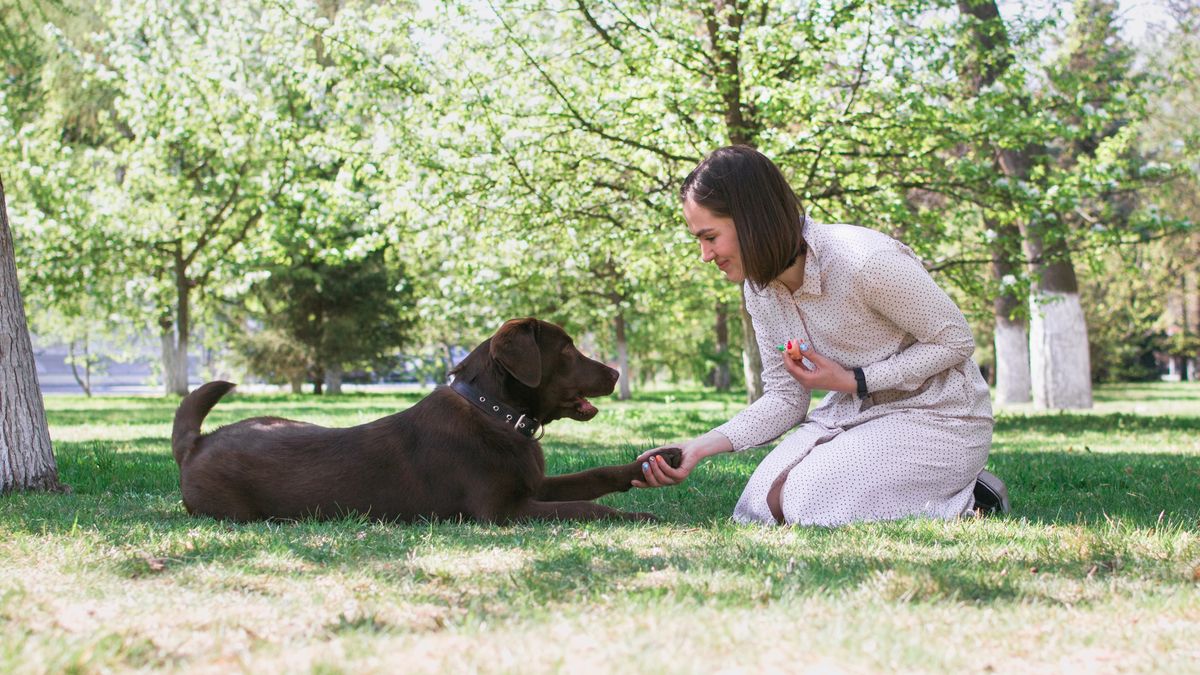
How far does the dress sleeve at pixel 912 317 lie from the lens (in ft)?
14.9

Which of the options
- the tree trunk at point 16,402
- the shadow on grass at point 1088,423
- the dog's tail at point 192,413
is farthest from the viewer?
the shadow on grass at point 1088,423

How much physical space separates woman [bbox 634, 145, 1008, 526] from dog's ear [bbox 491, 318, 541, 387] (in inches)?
25.3

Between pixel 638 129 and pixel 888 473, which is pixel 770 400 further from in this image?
pixel 638 129

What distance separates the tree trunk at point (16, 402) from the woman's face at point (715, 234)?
3753 mm

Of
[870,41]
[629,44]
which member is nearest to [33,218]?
[629,44]

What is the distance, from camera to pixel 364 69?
1172cm

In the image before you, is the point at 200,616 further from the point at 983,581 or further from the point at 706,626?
the point at 983,581

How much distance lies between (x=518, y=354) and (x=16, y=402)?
3.06 meters

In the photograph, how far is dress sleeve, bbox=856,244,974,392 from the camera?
14.9 ft

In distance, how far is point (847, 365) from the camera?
488 cm

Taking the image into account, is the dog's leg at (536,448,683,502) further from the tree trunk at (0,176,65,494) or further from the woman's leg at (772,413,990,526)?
the tree trunk at (0,176,65,494)

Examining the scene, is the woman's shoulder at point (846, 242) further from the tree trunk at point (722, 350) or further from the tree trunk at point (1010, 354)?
the tree trunk at point (722, 350)

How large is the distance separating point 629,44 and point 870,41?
2.50 meters

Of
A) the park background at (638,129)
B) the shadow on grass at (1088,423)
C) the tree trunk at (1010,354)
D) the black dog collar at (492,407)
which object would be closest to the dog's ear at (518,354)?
the black dog collar at (492,407)
